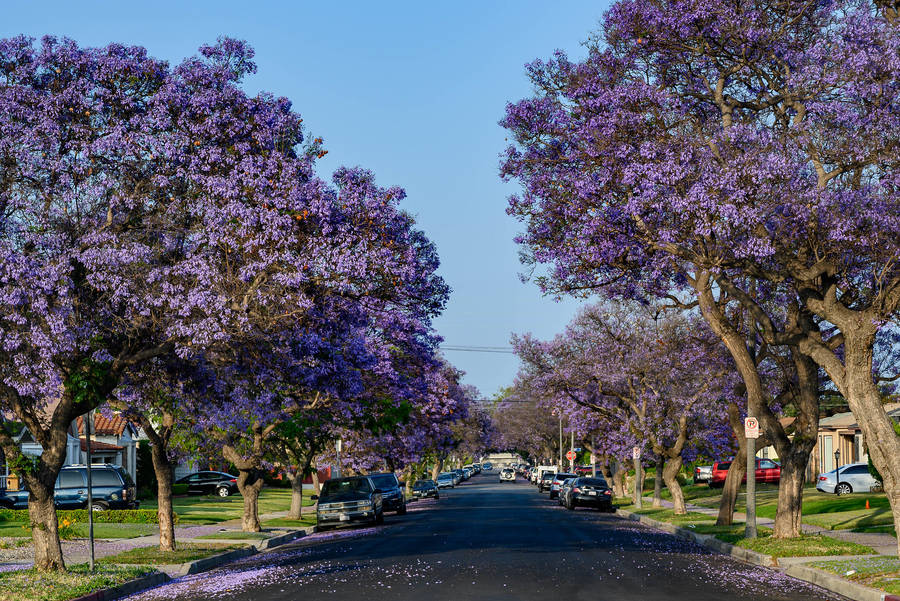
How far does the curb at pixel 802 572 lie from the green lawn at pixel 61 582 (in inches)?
435

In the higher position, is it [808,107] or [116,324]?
[808,107]

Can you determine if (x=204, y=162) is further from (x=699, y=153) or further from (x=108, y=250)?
(x=699, y=153)

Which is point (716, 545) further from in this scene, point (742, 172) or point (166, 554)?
point (166, 554)

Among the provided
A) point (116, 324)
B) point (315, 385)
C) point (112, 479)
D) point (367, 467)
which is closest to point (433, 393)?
point (367, 467)

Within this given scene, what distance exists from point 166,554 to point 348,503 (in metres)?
14.3

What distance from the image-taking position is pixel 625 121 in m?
21.7

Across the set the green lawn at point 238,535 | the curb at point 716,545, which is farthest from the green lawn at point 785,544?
the green lawn at point 238,535

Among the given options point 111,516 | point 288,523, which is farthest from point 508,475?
point 111,516

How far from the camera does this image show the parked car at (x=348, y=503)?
122ft

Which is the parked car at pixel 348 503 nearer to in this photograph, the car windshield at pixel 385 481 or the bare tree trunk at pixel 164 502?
the car windshield at pixel 385 481

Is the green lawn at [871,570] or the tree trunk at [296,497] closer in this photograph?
the green lawn at [871,570]

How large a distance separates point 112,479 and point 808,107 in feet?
107

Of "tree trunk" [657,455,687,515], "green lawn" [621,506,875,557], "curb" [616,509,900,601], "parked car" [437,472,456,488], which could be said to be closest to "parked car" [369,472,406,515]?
"tree trunk" [657,455,687,515]

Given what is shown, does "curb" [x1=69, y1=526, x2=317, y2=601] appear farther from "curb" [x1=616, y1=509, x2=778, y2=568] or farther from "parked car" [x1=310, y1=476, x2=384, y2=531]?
"curb" [x1=616, y1=509, x2=778, y2=568]
